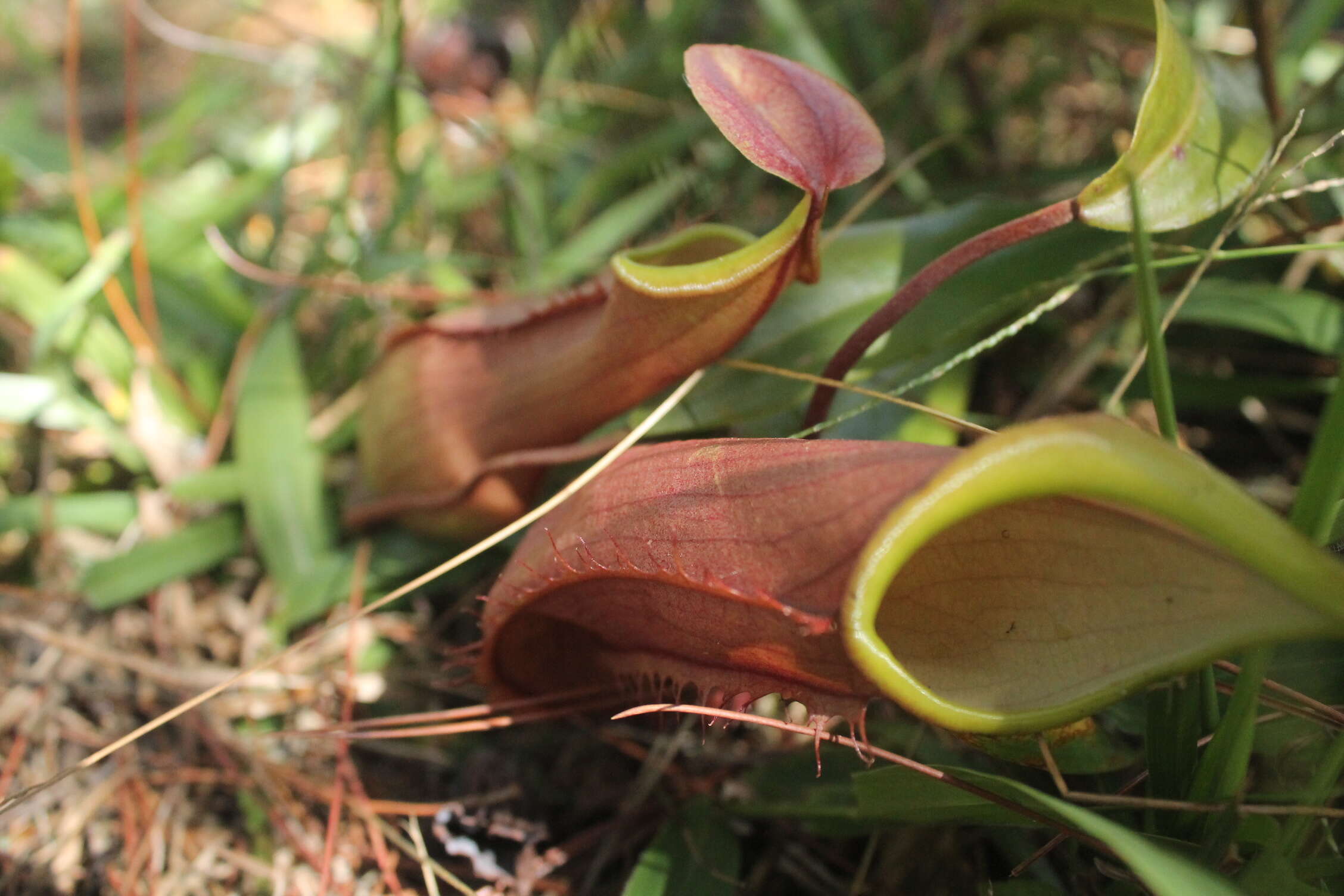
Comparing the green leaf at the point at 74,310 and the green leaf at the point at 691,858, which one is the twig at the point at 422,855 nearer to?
the green leaf at the point at 691,858

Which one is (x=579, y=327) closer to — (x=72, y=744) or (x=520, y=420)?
(x=520, y=420)

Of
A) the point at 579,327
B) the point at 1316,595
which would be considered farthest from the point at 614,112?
the point at 1316,595

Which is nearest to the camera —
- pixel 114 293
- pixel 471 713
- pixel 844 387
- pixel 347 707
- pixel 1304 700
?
pixel 1304 700

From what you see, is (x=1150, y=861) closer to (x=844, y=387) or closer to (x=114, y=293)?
(x=844, y=387)

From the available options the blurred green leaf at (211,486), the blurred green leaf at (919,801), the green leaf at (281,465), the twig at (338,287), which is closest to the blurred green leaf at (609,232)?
the twig at (338,287)

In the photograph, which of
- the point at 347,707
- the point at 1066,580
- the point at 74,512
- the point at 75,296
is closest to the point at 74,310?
the point at 75,296

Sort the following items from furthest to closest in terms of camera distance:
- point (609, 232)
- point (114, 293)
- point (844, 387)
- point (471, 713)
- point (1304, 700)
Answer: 1. point (609, 232)
2. point (114, 293)
3. point (471, 713)
4. point (844, 387)
5. point (1304, 700)
